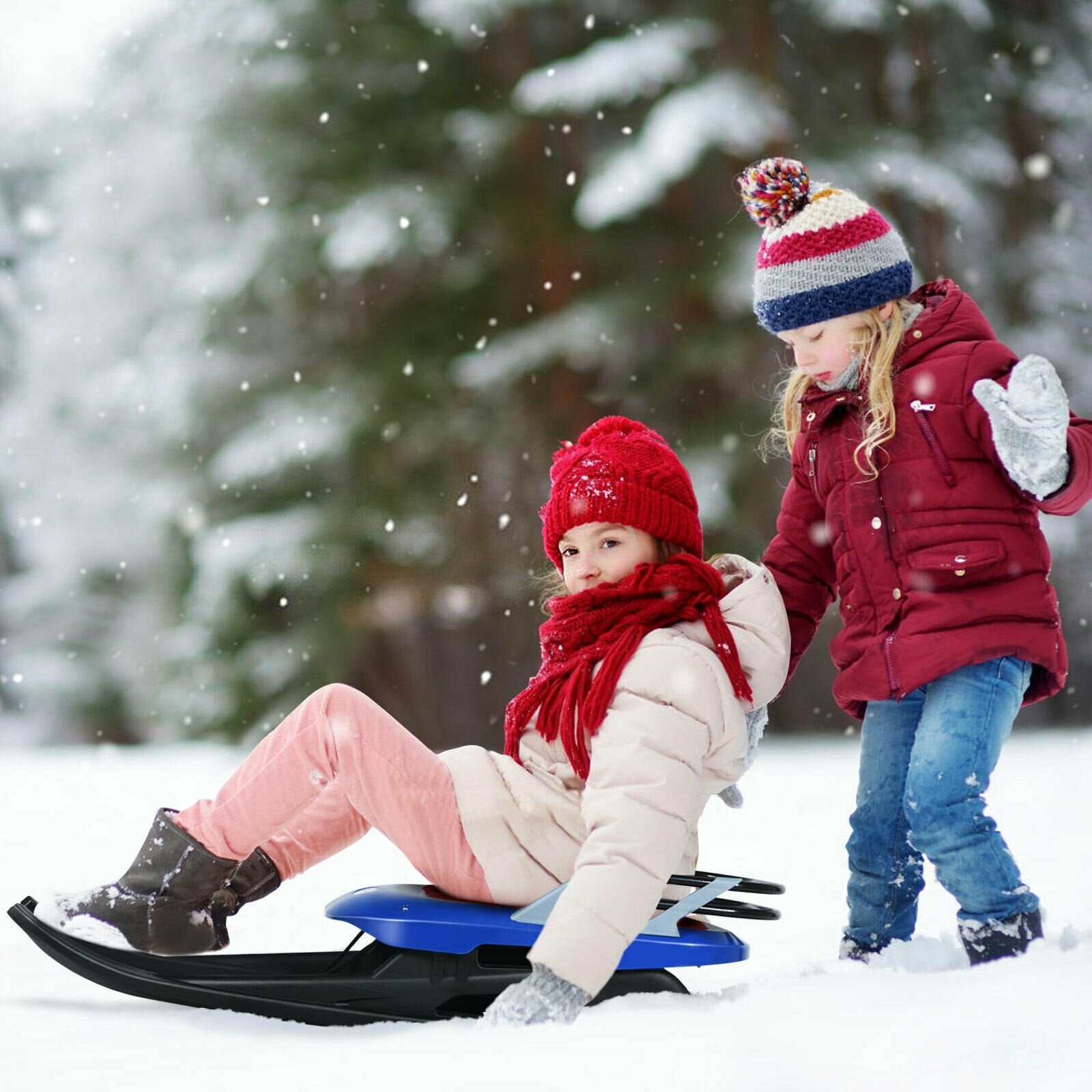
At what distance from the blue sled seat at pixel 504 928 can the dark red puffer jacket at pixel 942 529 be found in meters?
0.49

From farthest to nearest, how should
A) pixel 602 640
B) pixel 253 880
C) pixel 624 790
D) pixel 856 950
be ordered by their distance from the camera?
pixel 856 950 → pixel 253 880 → pixel 602 640 → pixel 624 790

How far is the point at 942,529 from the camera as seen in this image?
7.02 ft

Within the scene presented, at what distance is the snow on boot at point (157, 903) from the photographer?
6.67 feet

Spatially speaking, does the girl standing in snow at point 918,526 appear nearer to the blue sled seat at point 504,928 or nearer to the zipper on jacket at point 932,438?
the zipper on jacket at point 932,438

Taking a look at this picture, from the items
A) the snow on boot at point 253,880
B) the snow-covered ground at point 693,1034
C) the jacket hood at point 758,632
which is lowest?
the snow-covered ground at point 693,1034

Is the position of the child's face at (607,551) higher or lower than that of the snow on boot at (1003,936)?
higher

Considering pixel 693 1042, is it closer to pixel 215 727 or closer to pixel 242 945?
pixel 242 945

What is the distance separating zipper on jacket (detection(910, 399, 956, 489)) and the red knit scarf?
0.42 m

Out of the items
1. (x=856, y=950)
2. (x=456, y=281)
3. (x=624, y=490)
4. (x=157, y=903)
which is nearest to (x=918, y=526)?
(x=624, y=490)

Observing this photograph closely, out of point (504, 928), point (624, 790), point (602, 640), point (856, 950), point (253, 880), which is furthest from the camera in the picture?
point (856, 950)

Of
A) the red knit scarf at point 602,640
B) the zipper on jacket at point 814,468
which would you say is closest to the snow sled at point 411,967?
the red knit scarf at point 602,640

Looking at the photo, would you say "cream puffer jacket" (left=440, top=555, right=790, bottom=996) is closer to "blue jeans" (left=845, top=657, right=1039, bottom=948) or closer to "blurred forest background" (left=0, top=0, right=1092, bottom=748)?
"blue jeans" (left=845, top=657, right=1039, bottom=948)

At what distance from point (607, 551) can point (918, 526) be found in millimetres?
538

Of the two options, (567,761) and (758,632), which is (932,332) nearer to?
(758,632)
